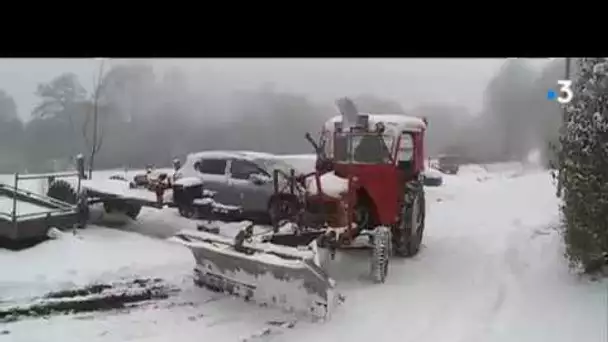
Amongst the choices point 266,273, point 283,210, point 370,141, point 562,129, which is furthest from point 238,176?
point 562,129

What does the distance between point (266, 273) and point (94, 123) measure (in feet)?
2.57

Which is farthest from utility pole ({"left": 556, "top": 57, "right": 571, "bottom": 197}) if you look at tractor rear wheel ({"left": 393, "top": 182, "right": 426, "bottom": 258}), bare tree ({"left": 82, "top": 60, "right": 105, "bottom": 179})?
bare tree ({"left": 82, "top": 60, "right": 105, "bottom": 179})

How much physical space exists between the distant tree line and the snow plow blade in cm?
33

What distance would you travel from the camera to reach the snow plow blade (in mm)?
2809

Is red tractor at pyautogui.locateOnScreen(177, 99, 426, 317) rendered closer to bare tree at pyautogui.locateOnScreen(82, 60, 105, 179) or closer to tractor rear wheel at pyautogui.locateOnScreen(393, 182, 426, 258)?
tractor rear wheel at pyautogui.locateOnScreen(393, 182, 426, 258)

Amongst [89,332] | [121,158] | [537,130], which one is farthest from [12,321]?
[537,130]

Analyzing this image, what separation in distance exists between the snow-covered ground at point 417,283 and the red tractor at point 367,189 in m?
0.06

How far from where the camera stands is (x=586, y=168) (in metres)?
2.84

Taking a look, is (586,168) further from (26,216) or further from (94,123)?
(26,216)

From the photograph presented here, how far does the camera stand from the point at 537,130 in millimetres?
2902

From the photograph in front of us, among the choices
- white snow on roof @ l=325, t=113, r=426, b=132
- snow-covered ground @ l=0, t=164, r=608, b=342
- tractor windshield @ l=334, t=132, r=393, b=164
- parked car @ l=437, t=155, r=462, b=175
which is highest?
white snow on roof @ l=325, t=113, r=426, b=132
